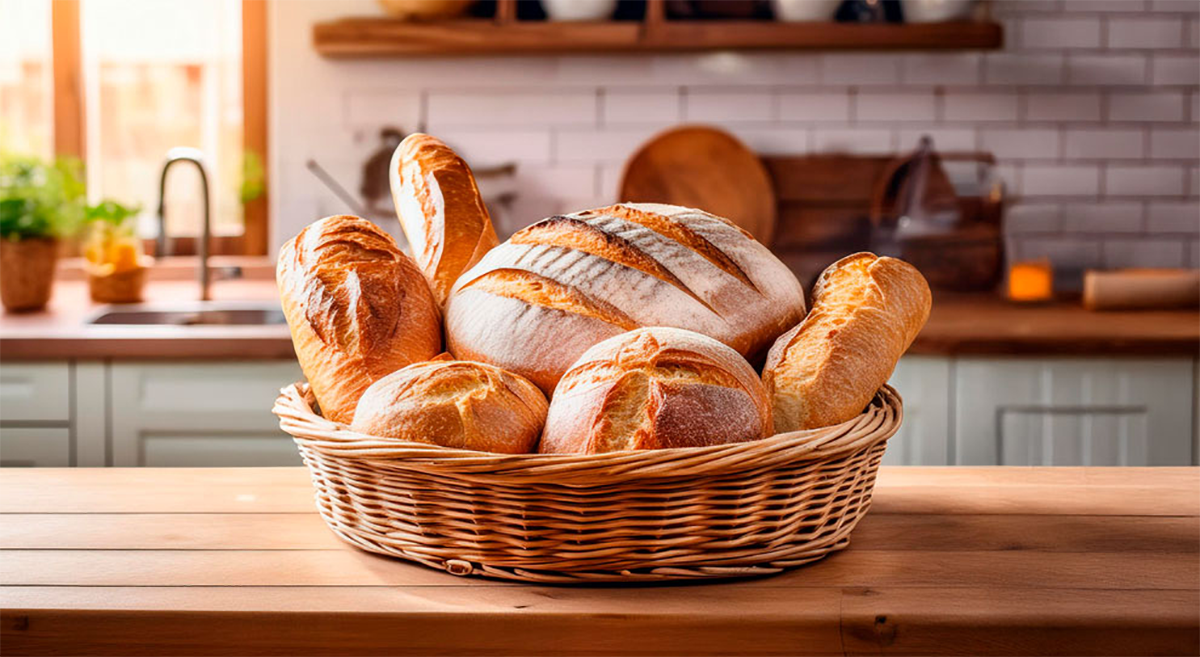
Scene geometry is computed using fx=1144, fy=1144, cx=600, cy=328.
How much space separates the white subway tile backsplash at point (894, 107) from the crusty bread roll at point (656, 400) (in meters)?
2.14

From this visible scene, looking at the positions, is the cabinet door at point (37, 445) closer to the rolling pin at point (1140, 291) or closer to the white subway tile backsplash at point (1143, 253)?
the rolling pin at point (1140, 291)

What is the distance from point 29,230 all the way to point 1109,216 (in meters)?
2.57

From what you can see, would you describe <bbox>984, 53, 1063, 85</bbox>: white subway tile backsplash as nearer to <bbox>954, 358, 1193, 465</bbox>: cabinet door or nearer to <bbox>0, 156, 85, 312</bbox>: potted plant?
<bbox>954, 358, 1193, 465</bbox>: cabinet door

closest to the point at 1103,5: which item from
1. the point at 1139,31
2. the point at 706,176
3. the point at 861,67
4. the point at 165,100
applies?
the point at 1139,31

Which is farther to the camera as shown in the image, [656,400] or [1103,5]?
[1103,5]

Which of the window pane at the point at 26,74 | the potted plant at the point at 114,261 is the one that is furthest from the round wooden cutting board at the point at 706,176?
the window pane at the point at 26,74

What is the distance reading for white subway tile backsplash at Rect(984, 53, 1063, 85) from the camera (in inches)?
113

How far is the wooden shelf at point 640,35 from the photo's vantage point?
8.73 ft

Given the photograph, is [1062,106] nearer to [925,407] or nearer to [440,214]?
[925,407]

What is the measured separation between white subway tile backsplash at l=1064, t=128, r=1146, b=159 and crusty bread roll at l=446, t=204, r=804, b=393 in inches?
82.8

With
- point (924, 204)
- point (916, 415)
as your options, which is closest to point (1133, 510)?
point (916, 415)

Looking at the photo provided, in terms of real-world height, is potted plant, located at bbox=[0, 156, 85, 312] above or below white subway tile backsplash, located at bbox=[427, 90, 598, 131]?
below

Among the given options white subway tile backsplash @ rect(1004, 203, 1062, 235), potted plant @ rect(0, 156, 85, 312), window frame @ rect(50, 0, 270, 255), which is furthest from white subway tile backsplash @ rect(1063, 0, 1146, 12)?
potted plant @ rect(0, 156, 85, 312)

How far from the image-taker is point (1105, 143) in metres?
2.88
